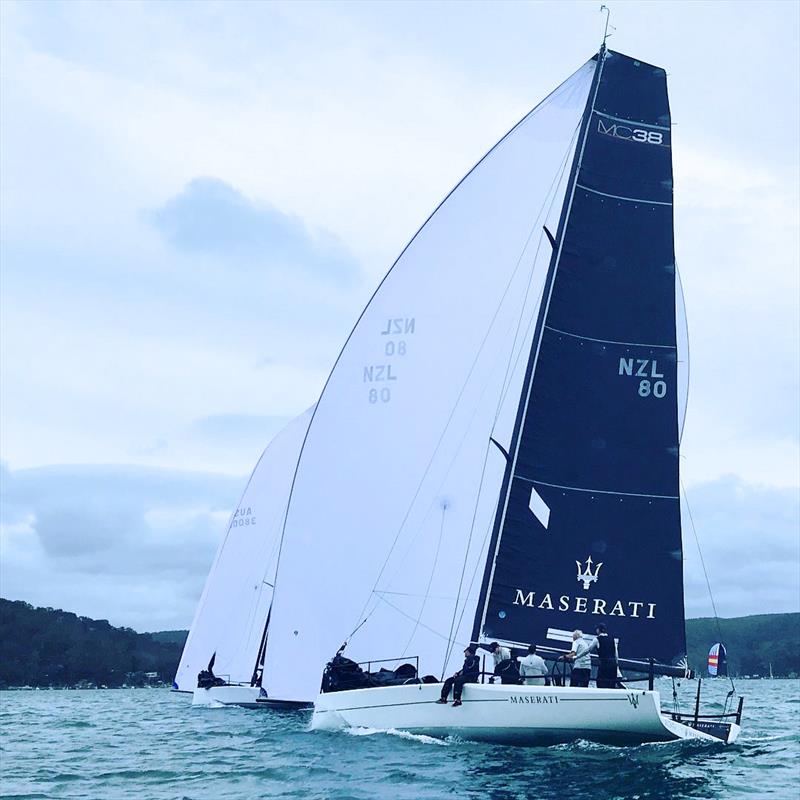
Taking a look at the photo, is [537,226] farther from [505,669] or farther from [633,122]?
[505,669]

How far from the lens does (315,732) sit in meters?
24.6

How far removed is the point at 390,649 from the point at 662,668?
6433mm

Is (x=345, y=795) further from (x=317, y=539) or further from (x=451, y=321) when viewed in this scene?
(x=451, y=321)

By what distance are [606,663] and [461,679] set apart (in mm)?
2643

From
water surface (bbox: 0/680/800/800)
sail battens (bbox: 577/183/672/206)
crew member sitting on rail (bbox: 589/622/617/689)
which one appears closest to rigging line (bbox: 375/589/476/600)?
water surface (bbox: 0/680/800/800)

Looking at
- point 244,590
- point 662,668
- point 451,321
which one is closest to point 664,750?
point 662,668

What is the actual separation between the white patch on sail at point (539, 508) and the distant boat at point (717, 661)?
3.89 meters

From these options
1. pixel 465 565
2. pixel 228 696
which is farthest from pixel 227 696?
pixel 465 565

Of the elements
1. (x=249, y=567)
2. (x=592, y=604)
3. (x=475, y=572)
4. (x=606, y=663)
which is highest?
(x=249, y=567)

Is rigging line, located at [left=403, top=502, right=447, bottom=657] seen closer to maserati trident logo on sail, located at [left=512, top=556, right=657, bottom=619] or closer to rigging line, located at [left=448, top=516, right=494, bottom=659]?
rigging line, located at [left=448, top=516, right=494, bottom=659]

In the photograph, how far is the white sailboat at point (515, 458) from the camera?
23344mm

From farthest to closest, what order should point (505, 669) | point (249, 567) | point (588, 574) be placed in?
point (249, 567), point (588, 574), point (505, 669)

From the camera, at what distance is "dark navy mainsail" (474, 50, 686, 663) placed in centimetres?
2348

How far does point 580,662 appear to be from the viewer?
21953mm
